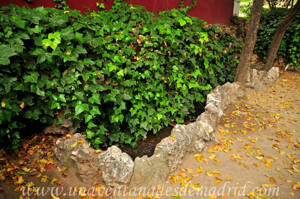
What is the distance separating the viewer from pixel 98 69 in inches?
126

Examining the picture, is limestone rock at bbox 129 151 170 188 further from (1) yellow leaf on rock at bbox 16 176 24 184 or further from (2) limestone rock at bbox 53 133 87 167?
(1) yellow leaf on rock at bbox 16 176 24 184

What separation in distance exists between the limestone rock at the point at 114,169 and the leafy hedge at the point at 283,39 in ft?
25.4

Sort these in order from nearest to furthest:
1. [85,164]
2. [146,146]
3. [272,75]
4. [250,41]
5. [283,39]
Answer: [85,164]
[146,146]
[250,41]
[272,75]
[283,39]

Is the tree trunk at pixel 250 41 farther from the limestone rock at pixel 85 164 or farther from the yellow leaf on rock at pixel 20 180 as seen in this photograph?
the yellow leaf on rock at pixel 20 180

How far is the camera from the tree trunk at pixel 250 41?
520 centimetres

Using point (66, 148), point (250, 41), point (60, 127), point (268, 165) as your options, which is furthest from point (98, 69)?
point (250, 41)

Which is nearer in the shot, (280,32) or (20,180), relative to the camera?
(20,180)

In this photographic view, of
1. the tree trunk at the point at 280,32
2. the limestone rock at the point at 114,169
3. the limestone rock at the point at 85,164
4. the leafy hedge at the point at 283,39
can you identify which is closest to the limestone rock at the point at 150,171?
the limestone rock at the point at 114,169

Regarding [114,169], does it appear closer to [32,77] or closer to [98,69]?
[98,69]

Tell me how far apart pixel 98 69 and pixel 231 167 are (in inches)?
120

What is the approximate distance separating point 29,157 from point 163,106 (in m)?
2.73

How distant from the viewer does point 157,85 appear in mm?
4020

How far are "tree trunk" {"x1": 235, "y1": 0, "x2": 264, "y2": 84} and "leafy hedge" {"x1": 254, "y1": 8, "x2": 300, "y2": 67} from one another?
2.83 metres

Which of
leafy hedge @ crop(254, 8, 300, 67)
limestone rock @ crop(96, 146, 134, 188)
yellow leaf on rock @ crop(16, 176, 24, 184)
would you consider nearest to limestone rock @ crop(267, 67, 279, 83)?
leafy hedge @ crop(254, 8, 300, 67)
